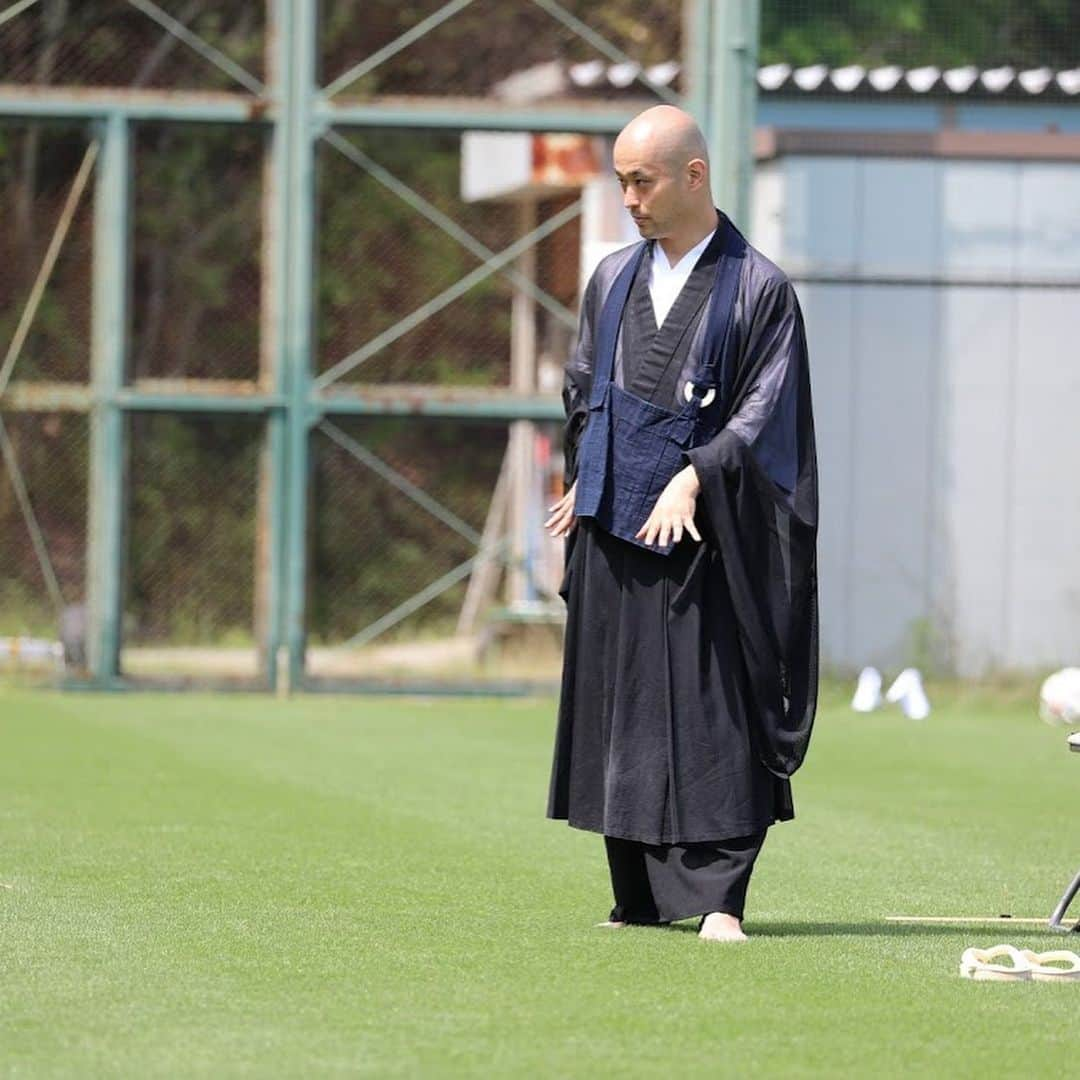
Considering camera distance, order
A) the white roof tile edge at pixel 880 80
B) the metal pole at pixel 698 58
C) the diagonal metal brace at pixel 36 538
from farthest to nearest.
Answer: the white roof tile edge at pixel 880 80 → the diagonal metal brace at pixel 36 538 → the metal pole at pixel 698 58

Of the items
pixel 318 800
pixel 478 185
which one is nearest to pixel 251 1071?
pixel 318 800

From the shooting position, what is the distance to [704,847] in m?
6.07

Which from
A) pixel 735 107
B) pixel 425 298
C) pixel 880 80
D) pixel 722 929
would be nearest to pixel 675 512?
pixel 722 929

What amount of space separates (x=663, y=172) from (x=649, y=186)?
44mm

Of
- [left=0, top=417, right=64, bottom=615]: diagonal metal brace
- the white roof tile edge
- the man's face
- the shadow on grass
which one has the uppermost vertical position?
the white roof tile edge

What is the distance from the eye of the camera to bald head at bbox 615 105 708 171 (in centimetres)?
608

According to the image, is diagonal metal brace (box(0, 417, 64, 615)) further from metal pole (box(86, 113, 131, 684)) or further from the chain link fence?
metal pole (box(86, 113, 131, 684))

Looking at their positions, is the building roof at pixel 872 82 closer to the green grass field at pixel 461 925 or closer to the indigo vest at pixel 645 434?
the green grass field at pixel 461 925

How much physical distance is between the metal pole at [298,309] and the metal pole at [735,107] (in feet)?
6.88

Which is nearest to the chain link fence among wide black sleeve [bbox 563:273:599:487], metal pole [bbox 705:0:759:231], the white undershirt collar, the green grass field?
metal pole [bbox 705:0:759:231]

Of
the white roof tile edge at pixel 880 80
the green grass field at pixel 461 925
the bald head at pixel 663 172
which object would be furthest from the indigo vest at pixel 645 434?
the white roof tile edge at pixel 880 80

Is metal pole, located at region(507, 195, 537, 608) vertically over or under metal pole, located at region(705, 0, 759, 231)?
under

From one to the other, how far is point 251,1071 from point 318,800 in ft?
16.0

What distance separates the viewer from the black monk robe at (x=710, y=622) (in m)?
6.03
